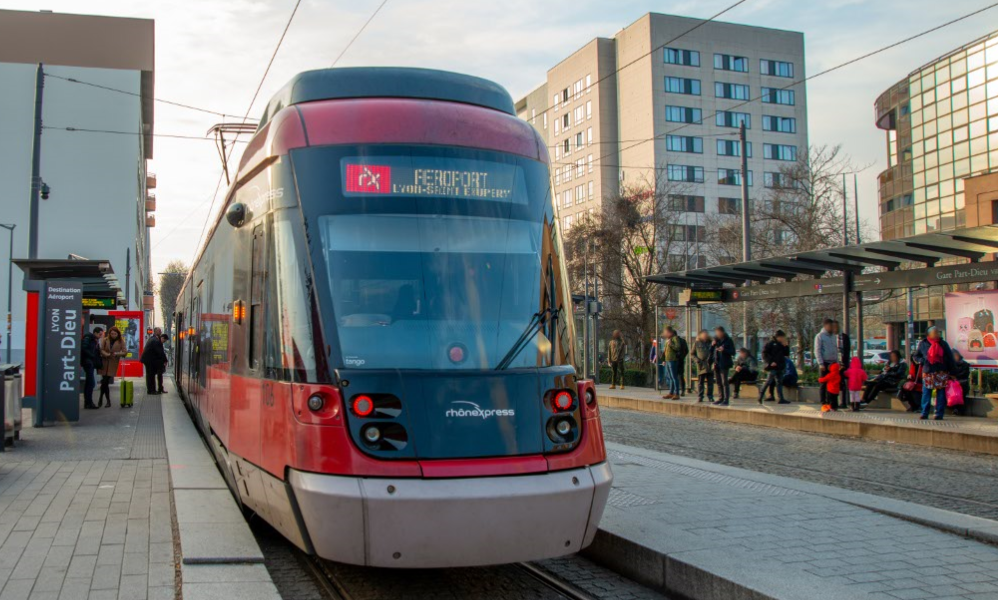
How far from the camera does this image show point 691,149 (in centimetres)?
7162

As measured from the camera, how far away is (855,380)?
15953mm

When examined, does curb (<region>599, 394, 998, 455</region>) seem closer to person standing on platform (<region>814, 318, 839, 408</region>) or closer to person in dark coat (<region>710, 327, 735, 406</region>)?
person in dark coat (<region>710, 327, 735, 406</region>)

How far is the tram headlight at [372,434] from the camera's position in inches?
182

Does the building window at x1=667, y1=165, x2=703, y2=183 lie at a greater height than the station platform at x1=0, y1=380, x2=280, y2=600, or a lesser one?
greater

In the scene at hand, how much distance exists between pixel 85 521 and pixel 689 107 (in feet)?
228

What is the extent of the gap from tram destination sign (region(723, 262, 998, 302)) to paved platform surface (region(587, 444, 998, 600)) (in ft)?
24.8

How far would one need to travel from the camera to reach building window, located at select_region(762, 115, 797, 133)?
7406cm

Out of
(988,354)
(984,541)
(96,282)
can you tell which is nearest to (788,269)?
(988,354)

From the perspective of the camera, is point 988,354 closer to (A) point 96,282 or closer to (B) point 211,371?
(B) point 211,371

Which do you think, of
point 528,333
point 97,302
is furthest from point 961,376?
point 97,302

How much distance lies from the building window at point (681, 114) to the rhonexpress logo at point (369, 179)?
6792 cm

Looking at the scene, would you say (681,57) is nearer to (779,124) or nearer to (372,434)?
(779,124)

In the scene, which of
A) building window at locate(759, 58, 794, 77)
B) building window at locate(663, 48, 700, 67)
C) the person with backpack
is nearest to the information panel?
the person with backpack

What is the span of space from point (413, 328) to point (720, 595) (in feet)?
7.15
